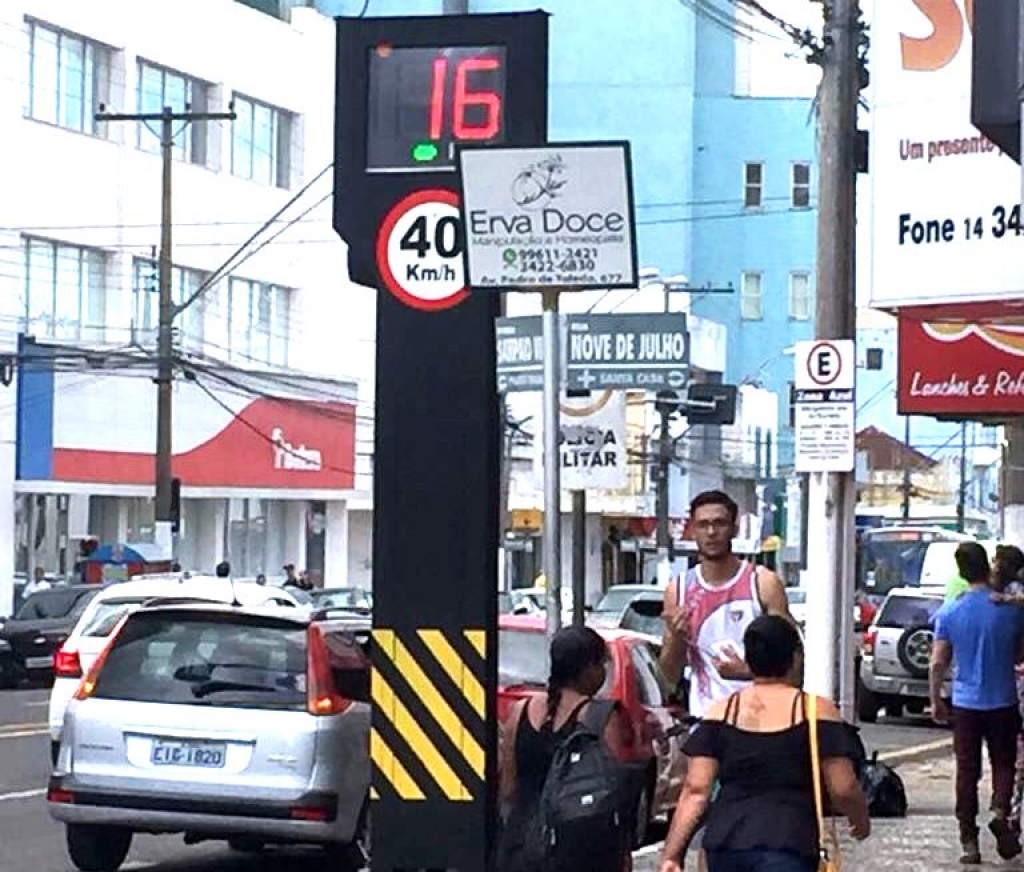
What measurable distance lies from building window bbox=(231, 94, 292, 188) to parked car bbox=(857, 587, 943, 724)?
960 inches

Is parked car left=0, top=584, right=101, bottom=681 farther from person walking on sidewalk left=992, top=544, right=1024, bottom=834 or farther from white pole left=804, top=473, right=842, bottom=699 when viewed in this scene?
person walking on sidewalk left=992, top=544, right=1024, bottom=834

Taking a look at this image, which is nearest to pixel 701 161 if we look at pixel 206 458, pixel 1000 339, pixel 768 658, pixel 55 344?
pixel 206 458

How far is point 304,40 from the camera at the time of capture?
2098 inches

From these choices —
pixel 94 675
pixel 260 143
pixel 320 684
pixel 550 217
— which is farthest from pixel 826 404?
pixel 260 143

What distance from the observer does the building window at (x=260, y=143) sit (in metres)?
50.3

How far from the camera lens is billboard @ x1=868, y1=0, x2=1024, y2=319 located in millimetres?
14055

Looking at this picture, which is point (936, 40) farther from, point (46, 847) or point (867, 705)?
point (867, 705)

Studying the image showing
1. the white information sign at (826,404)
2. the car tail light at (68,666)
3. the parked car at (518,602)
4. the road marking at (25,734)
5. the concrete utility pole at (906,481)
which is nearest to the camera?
the white information sign at (826,404)

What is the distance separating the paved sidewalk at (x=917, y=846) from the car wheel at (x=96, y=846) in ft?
9.85

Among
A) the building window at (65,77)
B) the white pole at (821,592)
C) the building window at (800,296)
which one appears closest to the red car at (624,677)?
the white pole at (821,592)

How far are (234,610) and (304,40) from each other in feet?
134

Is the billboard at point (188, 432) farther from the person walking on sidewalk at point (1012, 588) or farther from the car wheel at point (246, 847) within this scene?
the person walking on sidewalk at point (1012, 588)

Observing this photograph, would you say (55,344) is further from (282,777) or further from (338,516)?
(282,777)

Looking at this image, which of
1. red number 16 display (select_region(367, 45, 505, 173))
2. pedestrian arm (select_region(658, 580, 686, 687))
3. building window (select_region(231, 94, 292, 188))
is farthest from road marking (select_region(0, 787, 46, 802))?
building window (select_region(231, 94, 292, 188))
